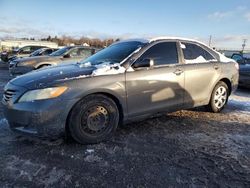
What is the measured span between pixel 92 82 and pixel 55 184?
155 cm

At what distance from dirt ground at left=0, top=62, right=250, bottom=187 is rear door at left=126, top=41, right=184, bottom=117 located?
44cm

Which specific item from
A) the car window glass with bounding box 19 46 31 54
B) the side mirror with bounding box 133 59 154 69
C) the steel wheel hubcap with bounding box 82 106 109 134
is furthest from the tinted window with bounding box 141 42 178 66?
the car window glass with bounding box 19 46 31 54

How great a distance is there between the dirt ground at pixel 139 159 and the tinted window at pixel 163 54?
1.16m

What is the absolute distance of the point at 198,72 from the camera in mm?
5379

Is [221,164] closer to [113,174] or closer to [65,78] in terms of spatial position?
[113,174]

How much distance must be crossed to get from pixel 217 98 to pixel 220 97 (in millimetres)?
107

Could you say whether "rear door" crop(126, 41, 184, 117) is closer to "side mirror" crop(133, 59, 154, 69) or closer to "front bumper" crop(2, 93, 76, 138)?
"side mirror" crop(133, 59, 154, 69)

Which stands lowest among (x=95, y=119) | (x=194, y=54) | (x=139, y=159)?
(x=139, y=159)

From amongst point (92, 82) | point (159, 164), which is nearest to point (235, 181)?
point (159, 164)

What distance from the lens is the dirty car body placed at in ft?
12.6

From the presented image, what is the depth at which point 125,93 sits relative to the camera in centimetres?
435

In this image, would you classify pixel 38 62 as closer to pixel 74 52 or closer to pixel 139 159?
pixel 74 52

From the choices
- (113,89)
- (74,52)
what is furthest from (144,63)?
(74,52)

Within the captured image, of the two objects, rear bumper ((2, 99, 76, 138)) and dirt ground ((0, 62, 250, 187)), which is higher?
rear bumper ((2, 99, 76, 138))
